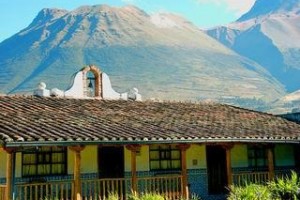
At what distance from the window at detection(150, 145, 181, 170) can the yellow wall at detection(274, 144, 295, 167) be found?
16.5 ft

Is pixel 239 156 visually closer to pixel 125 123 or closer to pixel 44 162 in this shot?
pixel 125 123

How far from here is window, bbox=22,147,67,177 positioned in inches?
636

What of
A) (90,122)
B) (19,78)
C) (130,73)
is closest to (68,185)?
(90,122)

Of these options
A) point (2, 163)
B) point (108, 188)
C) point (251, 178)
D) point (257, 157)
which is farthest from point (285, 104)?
point (2, 163)

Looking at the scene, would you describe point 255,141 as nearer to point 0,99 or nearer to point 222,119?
point 222,119

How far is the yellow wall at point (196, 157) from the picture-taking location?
A: 1950cm

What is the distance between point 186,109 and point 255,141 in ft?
17.3

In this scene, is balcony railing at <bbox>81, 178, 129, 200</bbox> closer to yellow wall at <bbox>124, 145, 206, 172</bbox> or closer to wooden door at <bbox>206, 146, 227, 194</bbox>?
yellow wall at <bbox>124, 145, 206, 172</bbox>

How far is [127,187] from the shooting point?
1789 cm

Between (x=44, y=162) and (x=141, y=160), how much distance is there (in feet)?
11.9

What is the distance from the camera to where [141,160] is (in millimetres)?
18484

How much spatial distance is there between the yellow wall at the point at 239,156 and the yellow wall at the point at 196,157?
1.40 meters

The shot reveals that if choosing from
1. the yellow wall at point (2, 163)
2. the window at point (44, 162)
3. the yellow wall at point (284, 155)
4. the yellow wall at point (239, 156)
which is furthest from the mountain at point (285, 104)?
the yellow wall at point (2, 163)

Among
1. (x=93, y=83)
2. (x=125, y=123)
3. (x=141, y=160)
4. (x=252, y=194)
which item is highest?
A: (x=93, y=83)
